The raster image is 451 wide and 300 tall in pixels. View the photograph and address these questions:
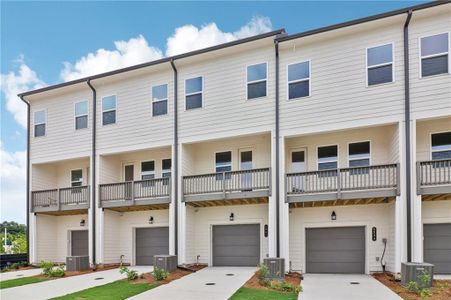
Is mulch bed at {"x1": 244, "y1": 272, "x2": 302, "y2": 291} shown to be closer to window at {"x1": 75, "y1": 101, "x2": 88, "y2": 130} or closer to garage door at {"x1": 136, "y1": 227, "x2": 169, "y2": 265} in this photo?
garage door at {"x1": 136, "y1": 227, "x2": 169, "y2": 265}

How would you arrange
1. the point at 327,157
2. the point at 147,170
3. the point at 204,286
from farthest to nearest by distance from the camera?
the point at 147,170
the point at 327,157
the point at 204,286

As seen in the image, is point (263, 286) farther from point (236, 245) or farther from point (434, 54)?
point (434, 54)

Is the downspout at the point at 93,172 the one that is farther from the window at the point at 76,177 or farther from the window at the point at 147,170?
the window at the point at 76,177

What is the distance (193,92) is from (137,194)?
16.7ft

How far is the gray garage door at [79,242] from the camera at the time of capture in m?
17.8

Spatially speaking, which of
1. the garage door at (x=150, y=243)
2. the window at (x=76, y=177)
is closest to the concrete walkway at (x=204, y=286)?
the garage door at (x=150, y=243)

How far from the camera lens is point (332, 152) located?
44.2ft

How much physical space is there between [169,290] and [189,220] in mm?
4686

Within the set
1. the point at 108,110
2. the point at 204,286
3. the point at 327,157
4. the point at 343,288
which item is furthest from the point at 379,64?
the point at 108,110

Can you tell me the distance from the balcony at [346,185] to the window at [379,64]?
296 cm

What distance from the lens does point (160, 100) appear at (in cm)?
1530

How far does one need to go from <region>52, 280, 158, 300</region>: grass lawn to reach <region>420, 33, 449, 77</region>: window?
11.1 metres

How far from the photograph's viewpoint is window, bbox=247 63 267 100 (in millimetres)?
13461

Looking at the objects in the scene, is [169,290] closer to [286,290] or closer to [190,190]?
[286,290]
